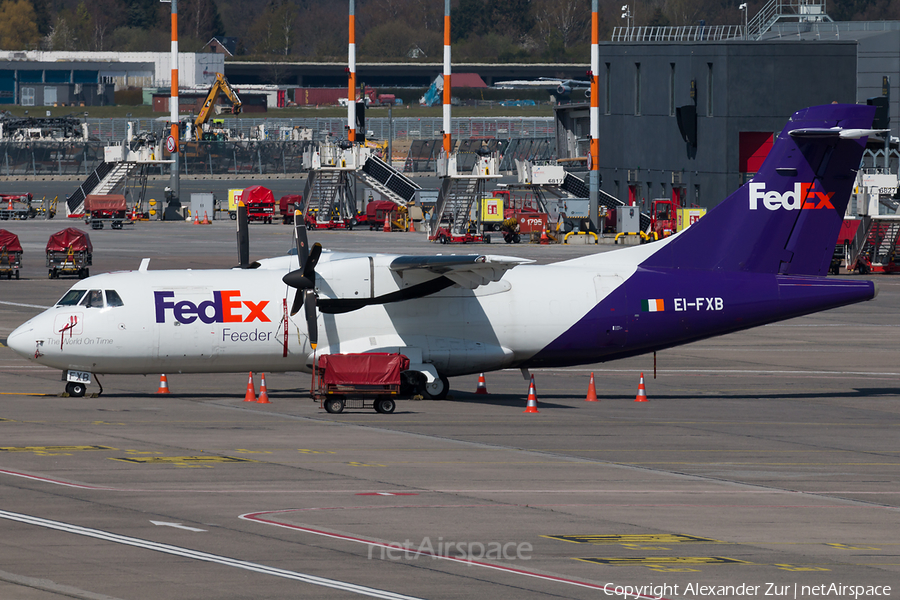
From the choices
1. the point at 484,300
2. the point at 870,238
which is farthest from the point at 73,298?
the point at 870,238

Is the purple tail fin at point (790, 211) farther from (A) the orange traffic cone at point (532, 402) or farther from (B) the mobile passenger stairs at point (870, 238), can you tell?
(B) the mobile passenger stairs at point (870, 238)

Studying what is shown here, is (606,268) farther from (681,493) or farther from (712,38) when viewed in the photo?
(712,38)

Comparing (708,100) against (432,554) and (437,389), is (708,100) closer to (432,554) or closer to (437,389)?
(437,389)

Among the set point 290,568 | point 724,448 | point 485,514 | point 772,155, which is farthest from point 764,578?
point 772,155

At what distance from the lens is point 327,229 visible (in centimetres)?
9750

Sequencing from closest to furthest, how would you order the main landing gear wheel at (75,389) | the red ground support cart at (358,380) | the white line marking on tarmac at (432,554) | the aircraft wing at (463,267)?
Answer: the white line marking on tarmac at (432,554), the aircraft wing at (463,267), the red ground support cart at (358,380), the main landing gear wheel at (75,389)

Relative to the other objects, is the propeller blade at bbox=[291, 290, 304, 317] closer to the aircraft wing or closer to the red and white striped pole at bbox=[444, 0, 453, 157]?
the aircraft wing

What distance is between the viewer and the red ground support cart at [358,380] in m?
29.8

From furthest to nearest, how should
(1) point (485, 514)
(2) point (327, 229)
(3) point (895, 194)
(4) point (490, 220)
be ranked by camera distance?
(2) point (327, 229)
(4) point (490, 220)
(3) point (895, 194)
(1) point (485, 514)

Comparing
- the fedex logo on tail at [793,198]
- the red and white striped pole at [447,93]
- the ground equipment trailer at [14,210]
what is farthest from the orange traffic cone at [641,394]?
the ground equipment trailer at [14,210]

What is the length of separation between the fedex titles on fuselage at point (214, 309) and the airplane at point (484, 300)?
30 mm

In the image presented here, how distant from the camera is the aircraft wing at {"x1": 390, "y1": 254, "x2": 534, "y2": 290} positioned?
29.5 meters

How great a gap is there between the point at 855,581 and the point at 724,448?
10.2 metres

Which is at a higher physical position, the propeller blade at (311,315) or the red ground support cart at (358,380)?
the propeller blade at (311,315)
